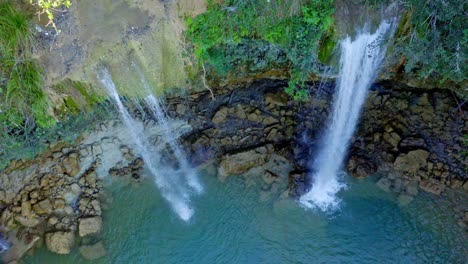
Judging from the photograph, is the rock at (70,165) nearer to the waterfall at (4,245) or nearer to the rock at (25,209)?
the rock at (25,209)

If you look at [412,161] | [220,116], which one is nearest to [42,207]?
[220,116]

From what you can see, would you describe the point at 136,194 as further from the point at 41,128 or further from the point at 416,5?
the point at 416,5

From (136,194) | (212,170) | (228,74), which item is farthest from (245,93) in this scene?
(136,194)

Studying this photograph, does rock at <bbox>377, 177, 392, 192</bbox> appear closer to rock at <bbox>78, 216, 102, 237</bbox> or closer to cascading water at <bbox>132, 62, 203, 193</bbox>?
cascading water at <bbox>132, 62, 203, 193</bbox>

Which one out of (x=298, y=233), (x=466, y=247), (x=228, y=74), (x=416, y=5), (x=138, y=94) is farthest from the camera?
(x=228, y=74)

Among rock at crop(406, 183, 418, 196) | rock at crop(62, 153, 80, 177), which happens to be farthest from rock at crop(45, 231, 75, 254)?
rock at crop(406, 183, 418, 196)

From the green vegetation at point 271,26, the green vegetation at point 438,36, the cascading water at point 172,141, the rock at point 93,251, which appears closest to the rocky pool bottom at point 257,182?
the rock at point 93,251

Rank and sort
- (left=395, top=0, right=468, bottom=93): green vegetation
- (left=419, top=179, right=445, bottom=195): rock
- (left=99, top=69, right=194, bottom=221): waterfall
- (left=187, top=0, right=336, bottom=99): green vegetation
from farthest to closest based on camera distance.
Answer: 1. (left=99, top=69, right=194, bottom=221): waterfall
2. (left=419, top=179, right=445, bottom=195): rock
3. (left=187, top=0, right=336, bottom=99): green vegetation
4. (left=395, top=0, right=468, bottom=93): green vegetation
